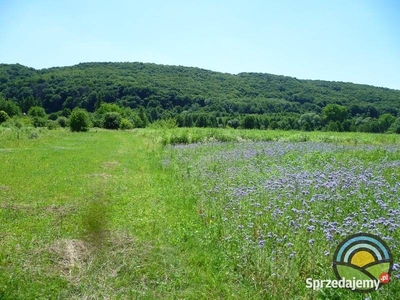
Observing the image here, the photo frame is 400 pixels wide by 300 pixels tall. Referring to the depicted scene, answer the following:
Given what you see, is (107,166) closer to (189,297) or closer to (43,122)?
(189,297)

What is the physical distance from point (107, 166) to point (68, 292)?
11127mm

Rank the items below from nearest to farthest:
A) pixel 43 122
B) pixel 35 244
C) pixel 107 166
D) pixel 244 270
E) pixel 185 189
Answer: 1. pixel 244 270
2. pixel 35 244
3. pixel 185 189
4. pixel 107 166
5. pixel 43 122

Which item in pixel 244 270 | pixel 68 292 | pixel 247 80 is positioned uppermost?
pixel 247 80

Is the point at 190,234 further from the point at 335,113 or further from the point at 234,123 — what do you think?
the point at 335,113

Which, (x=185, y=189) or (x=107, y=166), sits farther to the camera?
(x=107, y=166)

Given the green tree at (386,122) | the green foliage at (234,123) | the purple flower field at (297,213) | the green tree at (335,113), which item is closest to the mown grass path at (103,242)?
the purple flower field at (297,213)

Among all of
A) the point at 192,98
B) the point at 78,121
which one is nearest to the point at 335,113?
the point at 192,98

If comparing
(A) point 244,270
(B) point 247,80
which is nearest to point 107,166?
(A) point 244,270

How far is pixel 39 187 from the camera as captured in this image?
10.4 meters

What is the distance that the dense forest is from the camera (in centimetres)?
7812

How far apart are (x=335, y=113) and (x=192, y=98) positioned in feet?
161

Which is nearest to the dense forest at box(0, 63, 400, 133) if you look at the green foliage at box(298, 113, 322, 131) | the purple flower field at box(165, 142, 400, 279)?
the green foliage at box(298, 113, 322, 131)

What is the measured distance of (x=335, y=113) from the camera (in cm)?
7588

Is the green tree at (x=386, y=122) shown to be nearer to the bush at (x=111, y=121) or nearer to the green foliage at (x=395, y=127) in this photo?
the green foliage at (x=395, y=127)
